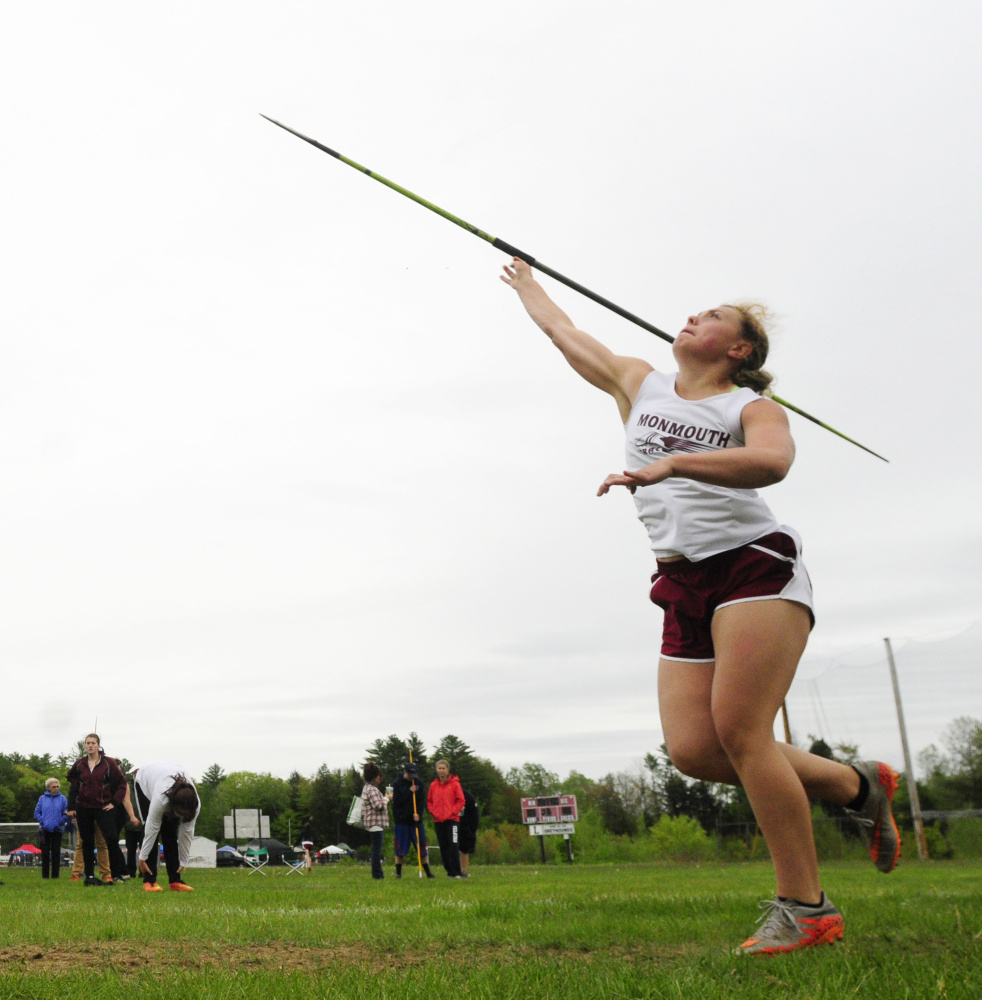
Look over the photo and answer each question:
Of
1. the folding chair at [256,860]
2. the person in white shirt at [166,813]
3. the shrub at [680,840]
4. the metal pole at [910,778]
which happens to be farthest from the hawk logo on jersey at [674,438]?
the shrub at [680,840]

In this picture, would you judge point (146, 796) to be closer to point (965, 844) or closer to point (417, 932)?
point (417, 932)

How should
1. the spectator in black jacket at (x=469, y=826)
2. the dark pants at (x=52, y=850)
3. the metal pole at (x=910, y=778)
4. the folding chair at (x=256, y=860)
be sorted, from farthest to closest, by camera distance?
the folding chair at (x=256, y=860)
the metal pole at (x=910, y=778)
the dark pants at (x=52, y=850)
the spectator in black jacket at (x=469, y=826)

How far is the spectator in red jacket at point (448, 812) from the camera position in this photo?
13312mm

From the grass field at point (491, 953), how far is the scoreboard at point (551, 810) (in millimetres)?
32699

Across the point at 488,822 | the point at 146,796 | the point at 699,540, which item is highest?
the point at 699,540

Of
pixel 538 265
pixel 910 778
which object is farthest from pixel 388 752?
pixel 538 265

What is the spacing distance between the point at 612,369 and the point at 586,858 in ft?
150

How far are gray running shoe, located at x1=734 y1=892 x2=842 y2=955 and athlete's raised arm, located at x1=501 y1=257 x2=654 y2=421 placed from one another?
6.00ft

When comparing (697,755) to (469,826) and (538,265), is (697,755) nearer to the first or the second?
(538,265)

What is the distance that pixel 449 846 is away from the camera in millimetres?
13531

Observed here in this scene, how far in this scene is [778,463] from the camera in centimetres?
302

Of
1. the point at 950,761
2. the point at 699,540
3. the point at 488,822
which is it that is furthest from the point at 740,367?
the point at 488,822

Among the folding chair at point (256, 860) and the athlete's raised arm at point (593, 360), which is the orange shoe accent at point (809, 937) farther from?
the folding chair at point (256, 860)

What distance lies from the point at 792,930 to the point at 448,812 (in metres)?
10.6
